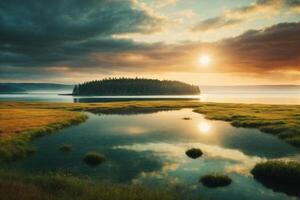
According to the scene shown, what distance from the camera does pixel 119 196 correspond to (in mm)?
18547

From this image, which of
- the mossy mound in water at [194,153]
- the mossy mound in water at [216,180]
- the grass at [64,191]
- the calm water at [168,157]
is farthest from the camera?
the mossy mound in water at [194,153]

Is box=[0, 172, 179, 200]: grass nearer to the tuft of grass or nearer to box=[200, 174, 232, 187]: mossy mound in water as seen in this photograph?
box=[200, 174, 232, 187]: mossy mound in water

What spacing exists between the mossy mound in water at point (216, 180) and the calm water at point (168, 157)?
24.1 inches

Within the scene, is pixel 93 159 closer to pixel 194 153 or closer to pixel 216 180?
pixel 194 153

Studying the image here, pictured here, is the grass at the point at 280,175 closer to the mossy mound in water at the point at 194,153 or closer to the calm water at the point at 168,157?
the calm water at the point at 168,157

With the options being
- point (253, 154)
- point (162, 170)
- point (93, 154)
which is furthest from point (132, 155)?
point (253, 154)

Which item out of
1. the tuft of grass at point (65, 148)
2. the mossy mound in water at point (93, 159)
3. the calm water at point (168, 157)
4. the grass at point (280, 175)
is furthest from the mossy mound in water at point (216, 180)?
the tuft of grass at point (65, 148)

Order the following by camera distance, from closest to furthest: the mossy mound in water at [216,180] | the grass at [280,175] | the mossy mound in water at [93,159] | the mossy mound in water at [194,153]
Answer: the grass at [280,175]
the mossy mound in water at [216,180]
the mossy mound in water at [93,159]
the mossy mound in water at [194,153]

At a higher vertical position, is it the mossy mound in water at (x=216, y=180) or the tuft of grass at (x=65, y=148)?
the tuft of grass at (x=65, y=148)

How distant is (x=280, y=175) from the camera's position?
26.6m

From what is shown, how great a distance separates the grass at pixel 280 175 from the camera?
24.7m

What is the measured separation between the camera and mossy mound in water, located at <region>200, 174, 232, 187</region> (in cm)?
2498

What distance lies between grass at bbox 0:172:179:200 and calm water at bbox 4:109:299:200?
3248 millimetres

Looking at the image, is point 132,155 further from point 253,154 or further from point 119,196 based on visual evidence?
point 119,196
